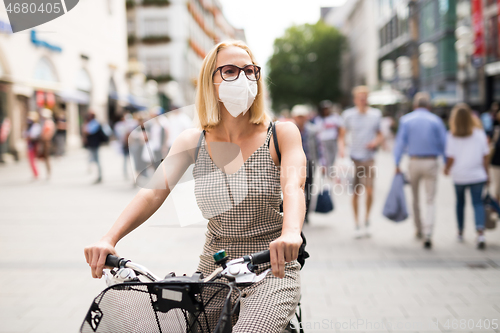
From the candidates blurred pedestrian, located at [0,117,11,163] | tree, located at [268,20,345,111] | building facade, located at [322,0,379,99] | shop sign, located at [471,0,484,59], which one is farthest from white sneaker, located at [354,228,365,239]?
tree, located at [268,20,345,111]

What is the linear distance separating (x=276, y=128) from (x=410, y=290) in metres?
2.76

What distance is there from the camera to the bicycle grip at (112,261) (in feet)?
5.88

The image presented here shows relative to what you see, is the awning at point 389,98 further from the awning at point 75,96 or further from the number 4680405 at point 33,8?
the number 4680405 at point 33,8

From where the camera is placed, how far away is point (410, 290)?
168 inches

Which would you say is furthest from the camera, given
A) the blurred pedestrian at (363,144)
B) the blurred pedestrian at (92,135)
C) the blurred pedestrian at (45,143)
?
the blurred pedestrian at (45,143)

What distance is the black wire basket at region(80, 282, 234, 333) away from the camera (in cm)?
155

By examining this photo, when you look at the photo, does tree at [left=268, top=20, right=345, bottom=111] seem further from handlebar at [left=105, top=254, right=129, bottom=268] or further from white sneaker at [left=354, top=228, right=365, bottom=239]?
handlebar at [left=105, top=254, right=129, bottom=268]

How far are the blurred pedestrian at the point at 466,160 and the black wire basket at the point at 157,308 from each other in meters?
5.00

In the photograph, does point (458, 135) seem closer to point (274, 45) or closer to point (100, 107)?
point (100, 107)

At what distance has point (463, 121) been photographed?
5984 millimetres

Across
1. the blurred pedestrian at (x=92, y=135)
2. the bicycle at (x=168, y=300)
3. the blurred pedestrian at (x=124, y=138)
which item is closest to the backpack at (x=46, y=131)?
the blurred pedestrian at (x=92, y=135)

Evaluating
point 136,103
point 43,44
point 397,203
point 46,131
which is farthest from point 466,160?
point 136,103

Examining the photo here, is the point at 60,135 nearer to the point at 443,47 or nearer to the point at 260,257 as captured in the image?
the point at 260,257

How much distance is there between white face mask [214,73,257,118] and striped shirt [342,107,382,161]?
474 centimetres
